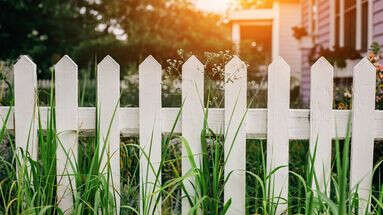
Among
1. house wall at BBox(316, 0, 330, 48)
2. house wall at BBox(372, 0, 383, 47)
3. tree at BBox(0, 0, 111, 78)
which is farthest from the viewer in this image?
tree at BBox(0, 0, 111, 78)

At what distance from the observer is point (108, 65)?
258cm

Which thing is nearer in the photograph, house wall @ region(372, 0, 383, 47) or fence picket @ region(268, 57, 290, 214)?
fence picket @ region(268, 57, 290, 214)

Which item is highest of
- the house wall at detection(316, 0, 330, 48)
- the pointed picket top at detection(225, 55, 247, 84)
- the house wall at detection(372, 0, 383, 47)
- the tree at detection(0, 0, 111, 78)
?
the tree at detection(0, 0, 111, 78)

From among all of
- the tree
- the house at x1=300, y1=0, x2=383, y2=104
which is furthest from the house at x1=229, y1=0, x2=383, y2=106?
the tree

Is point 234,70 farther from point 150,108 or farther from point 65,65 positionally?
point 65,65

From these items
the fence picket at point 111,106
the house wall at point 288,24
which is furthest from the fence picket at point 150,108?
the house wall at point 288,24

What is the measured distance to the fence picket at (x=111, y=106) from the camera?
8.48 feet

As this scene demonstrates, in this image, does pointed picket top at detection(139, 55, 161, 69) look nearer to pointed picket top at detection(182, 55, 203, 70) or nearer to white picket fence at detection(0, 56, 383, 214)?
white picket fence at detection(0, 56, 383, 214)

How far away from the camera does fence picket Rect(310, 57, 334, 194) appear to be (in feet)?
8.41

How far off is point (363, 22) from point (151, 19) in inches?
458

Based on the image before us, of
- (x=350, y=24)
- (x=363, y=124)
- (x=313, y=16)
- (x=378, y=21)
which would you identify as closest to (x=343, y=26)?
(x=350, y=24)

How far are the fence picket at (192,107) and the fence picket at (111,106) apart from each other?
0.33m

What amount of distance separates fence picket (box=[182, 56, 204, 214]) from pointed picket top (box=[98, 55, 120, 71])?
0.34 meters

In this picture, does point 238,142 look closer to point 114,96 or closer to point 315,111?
point 315,111
